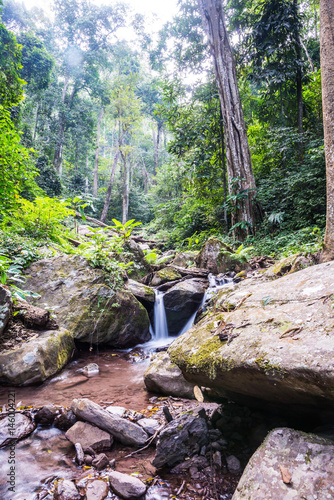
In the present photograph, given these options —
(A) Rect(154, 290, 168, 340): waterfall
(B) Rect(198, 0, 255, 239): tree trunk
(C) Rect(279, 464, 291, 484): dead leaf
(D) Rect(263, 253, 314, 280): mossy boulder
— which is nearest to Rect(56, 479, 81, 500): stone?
(C) Rect(279, 464, 291, 484): dead leaf

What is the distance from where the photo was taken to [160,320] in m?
6.73

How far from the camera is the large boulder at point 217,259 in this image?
784cm

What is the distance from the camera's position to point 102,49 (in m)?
25.3

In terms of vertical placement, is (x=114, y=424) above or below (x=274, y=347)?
below

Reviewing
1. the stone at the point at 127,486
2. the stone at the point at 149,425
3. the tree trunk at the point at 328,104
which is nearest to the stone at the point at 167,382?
the stone at the point at 149,425

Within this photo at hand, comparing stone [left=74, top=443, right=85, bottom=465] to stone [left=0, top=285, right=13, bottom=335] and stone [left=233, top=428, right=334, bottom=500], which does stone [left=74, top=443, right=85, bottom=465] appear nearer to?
stone [left=233, top=428, right=334, bottom=500]

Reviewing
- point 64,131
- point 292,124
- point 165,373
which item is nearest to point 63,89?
point 64,131

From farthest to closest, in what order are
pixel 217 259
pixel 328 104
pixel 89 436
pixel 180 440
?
pixel 217 259, pixel 328 104, pixel 89 436, pixel 180 440

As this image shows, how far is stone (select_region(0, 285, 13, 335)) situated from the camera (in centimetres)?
358

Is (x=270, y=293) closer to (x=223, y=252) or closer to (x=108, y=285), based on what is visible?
(x=108, y=285)

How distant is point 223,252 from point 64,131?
2159cm

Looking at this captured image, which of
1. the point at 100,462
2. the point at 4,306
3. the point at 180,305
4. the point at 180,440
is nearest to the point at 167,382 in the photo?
the point at 180,440

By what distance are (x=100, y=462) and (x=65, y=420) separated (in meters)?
0.75

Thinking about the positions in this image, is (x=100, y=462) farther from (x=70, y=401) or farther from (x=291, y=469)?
(x=291, y=469)
